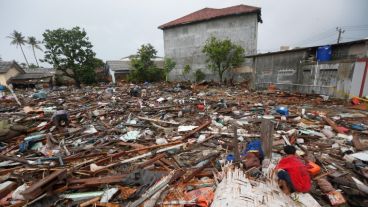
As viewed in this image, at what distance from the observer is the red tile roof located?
66.4 ft

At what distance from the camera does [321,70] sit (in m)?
11.7

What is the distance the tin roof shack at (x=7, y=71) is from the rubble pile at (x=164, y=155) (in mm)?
23237

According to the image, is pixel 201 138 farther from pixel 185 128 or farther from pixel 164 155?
pixel 164 155

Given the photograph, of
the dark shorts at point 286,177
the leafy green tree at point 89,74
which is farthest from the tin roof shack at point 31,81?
the dark shorts at point 286,177

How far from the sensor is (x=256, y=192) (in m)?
2.62

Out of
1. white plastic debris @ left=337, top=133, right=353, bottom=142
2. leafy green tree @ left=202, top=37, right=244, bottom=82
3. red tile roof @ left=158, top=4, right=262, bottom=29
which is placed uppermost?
red tile roof @ left=158, top=4, right=262, bottom=29

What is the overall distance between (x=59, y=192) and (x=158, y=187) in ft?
6.14

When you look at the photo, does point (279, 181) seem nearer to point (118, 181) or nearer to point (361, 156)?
point (361, 156)

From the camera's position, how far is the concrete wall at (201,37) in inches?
816

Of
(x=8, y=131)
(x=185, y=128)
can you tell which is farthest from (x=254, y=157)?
(x=8, y=131)

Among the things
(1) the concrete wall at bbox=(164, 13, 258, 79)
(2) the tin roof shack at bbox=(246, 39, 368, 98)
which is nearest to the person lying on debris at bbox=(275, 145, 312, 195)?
(2) the tin roof shack at bbox=(246, 39, 368, 98)

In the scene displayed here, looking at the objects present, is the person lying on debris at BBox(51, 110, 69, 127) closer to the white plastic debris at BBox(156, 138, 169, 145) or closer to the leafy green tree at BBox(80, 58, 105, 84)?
the white plastic debris at BBox(156, 138, 169, 145)

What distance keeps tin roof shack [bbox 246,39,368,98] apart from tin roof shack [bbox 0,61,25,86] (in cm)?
3324

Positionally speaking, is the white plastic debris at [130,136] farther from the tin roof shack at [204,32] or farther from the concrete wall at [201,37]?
the concrete wall at [201,37]
